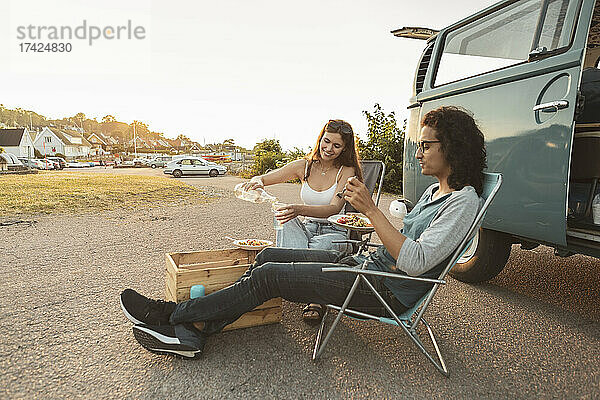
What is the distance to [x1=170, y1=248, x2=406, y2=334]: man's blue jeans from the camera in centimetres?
259

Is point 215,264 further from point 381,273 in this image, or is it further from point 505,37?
point 505,37

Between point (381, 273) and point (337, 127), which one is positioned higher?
point (337, 127)

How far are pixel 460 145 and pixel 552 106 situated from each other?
90 cm

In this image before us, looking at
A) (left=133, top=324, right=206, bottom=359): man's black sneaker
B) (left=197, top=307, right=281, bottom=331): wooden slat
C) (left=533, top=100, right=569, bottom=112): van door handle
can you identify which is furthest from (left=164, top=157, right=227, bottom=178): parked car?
(left=533, top=100, right=569, bottom=112): van door handle

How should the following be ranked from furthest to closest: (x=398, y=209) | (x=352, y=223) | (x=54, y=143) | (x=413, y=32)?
(x=54, y=143)
(x=413, y=32)
(x=398, y=209)
(x=352, y=223)

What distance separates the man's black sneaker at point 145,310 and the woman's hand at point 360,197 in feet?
4.44

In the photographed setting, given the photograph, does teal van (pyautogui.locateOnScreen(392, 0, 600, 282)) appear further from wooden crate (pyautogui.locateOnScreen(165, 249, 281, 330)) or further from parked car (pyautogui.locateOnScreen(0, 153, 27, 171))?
parked car (pyautogui.locateOnScreen(0, 153, 27, 171))

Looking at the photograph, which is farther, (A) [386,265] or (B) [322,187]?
(B) [322,187]

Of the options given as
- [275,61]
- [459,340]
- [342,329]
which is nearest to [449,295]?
[459,340]

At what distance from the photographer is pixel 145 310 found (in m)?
2.77

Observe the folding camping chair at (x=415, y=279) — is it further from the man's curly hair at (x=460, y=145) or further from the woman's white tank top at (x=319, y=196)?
the woman's white tank top at (x=319, y=196)

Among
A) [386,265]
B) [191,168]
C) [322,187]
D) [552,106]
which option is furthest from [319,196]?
[191,168]

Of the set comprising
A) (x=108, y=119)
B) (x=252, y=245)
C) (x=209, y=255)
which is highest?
(x=108, y=119)

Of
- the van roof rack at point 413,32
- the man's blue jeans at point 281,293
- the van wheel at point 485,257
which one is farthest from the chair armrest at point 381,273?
the van roof rack at point 413,32
